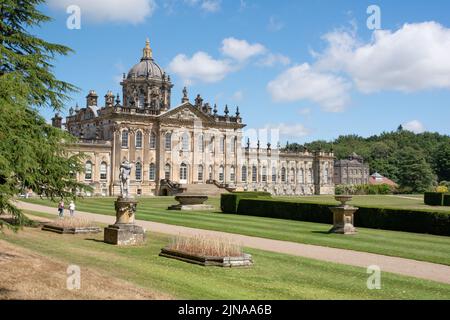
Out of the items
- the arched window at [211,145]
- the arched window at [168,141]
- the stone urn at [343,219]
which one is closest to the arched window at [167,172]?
the arched window at [168,141]

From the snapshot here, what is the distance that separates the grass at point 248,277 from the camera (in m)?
10.5

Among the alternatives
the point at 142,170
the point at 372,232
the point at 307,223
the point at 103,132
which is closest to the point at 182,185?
the point at 142,170

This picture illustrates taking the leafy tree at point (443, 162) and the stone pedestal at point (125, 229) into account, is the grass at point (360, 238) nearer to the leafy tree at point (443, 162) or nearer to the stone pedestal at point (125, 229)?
the stone pedestal at point (125, 229)

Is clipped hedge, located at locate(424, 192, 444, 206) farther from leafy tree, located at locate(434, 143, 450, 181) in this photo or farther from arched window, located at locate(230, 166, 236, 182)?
leafy tree, located at locate(434, 143, 450, 181)

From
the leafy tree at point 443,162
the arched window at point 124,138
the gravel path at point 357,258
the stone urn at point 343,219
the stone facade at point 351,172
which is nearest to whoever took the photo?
the gravel path at point 357,258

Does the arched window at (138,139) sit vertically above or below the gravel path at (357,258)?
above

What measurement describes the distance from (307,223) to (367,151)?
12397 cm

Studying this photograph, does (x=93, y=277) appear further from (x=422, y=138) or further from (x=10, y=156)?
(x=422, y=138)

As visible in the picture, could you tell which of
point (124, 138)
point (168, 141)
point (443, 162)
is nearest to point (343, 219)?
point (124, 138)

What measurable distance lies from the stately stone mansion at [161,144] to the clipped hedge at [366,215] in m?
28.1

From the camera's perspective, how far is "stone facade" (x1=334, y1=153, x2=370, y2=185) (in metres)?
127

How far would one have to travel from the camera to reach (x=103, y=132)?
65.4m

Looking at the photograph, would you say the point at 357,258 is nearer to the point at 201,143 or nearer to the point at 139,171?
the point at 139,171

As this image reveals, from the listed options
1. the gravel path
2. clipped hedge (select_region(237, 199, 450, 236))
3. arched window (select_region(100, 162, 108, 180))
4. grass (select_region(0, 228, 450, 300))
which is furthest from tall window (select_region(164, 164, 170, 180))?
grass (select_region(0, 228, 450, 300))
